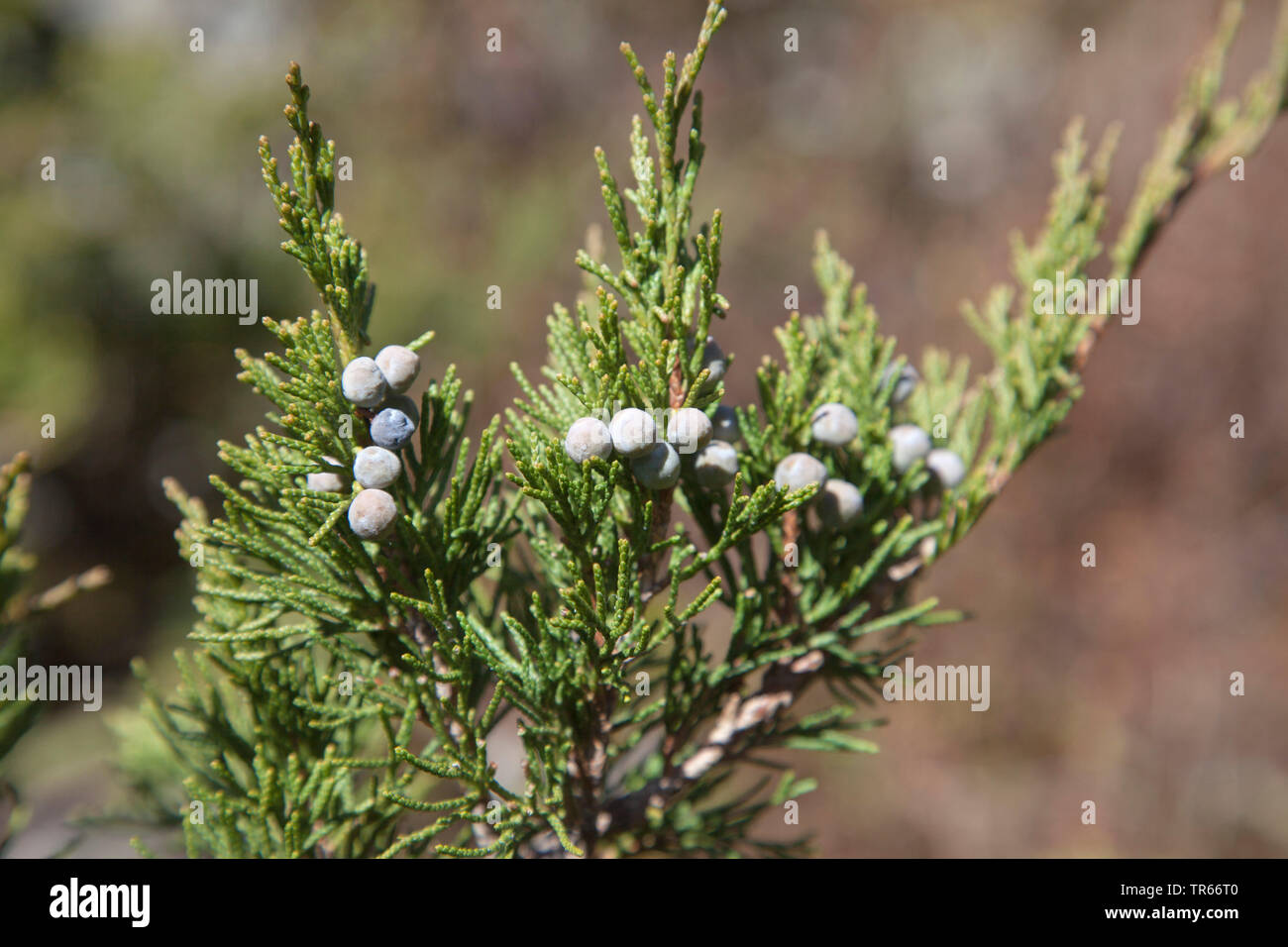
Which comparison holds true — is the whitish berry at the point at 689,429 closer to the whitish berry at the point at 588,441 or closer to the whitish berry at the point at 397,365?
the whitish berry at the point at 588,441

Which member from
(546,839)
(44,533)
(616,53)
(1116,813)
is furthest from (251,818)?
(616,53)

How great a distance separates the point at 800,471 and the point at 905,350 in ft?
12.8

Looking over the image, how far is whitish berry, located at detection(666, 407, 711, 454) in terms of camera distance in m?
0.59

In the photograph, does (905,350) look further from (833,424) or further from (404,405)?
(404,405)

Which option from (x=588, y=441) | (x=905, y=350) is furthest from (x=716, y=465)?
(x=905, y=350)

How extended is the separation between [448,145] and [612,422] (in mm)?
5393

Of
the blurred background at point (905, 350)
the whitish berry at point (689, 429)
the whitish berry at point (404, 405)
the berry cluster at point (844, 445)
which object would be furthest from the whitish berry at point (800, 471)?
the blurred background at point (905, 350)

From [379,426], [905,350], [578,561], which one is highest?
[905,350]

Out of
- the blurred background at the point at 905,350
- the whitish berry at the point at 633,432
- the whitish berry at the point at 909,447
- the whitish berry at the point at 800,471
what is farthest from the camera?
the blurred background at the point at 905,350

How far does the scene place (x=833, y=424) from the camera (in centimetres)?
71

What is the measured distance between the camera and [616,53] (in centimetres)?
555

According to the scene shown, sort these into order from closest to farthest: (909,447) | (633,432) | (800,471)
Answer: (633,432), (800,471), (909,447)

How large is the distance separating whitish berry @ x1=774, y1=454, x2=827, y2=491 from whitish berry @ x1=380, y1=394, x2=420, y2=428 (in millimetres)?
298

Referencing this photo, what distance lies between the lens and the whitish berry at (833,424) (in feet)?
2.34
